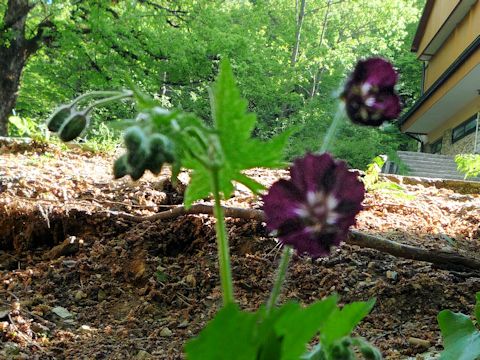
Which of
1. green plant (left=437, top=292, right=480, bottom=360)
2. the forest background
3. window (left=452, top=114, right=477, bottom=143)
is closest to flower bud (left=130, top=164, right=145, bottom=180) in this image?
green plant (left=437, top=292, right=480, bottom=360)

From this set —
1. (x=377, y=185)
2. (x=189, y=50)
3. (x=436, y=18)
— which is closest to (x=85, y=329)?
(x=377, y=185)

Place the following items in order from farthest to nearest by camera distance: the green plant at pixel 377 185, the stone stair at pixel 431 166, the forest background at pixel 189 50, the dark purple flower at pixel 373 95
Result: the stone stair at pixel 431 166 → the forest background at pixel 189 50 → the green plant at pixel 377 185 → the dark purple flower at pixel 373 95

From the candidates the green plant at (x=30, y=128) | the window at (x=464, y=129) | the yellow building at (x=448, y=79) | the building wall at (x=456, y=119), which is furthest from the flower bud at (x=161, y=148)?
the window at (x=464, y=129)

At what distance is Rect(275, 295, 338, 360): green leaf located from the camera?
17.7 inches

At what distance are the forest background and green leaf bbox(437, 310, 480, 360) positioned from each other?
5484 mm

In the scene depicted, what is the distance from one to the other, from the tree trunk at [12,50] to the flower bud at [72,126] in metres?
11.4

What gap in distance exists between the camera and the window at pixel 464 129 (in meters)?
13.2

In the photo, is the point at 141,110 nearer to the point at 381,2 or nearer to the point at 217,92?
the point at 217,92

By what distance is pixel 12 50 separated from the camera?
11.9 meters

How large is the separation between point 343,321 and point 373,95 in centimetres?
27

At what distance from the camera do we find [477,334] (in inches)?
A: 44.2

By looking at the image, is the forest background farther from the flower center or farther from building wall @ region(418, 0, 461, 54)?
the flower center

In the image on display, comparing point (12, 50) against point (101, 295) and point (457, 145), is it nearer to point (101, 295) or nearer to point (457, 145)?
point (101, 295)

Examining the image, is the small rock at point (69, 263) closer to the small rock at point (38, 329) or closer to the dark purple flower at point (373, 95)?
the small rock at point (38, 329)
